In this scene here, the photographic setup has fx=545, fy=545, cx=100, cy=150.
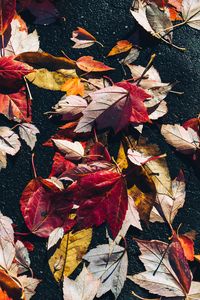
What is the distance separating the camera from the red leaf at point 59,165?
1.98 m

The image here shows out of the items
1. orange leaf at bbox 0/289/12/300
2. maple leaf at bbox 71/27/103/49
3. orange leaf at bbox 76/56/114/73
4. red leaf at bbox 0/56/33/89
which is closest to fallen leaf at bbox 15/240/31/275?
orange leaf at bbox 0/289/12/300

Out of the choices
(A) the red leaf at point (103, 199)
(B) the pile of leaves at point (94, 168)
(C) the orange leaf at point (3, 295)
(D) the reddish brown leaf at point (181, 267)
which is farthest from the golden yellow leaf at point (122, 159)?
(C) the orange leaf at point (3, 295)

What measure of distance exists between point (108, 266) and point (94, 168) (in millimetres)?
338

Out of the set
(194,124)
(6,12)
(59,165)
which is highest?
(6,12)

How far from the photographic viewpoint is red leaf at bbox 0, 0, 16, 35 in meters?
2.01

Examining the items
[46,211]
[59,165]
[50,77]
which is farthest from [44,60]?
[46,211]

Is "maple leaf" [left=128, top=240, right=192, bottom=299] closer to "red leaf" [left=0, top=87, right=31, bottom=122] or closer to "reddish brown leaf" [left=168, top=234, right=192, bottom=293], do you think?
"reddish brown leaf" [left=168, top=234, right=192, bottom=293]

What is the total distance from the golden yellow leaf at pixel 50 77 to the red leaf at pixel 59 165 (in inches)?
10.7

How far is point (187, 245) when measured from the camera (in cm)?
194

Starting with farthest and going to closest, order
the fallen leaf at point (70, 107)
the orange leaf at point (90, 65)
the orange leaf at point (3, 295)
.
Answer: the orange leaf at point (90, 65) < the fallen leaf at point (70, 107) < the orange leaf at point (3, 295)

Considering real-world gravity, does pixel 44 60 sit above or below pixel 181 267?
above

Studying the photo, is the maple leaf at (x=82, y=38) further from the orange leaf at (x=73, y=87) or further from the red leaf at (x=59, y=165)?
the red leaf at (x=59, y=165)

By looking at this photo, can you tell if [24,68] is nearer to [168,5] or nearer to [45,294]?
[168,5]

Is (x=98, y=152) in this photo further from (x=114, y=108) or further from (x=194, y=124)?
(x=194, y=124)
